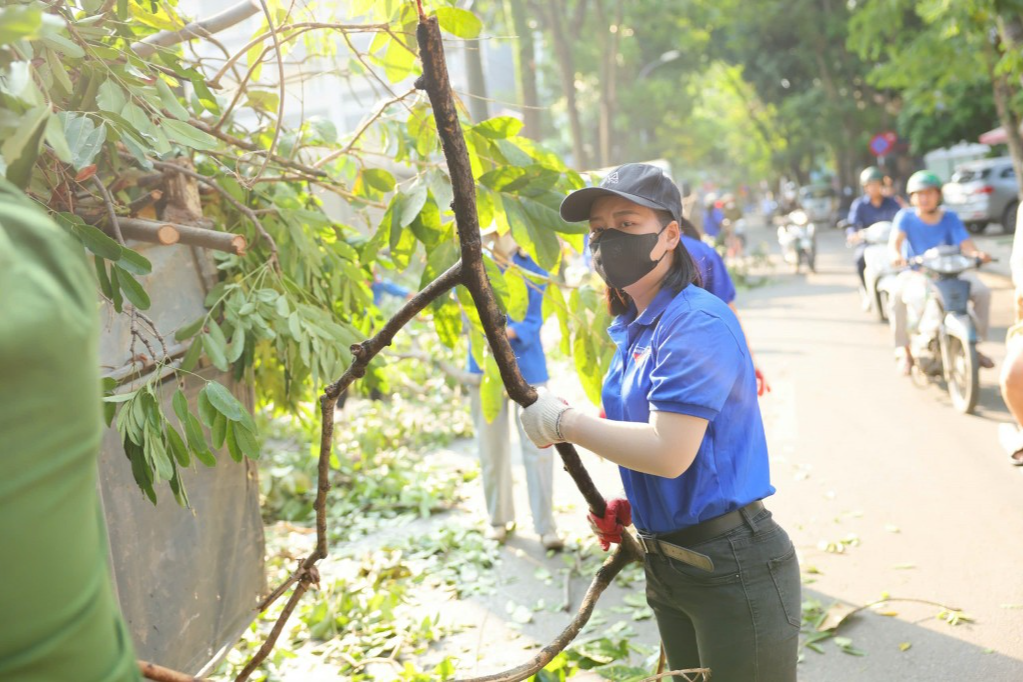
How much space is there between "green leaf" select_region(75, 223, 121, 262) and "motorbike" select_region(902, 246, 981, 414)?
748 cm

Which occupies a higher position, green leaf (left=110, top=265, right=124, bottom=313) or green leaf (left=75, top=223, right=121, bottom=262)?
green leaf (left=75, top=223, right=121, bottom=262)

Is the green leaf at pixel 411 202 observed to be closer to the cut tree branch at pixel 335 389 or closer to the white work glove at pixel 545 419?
the cut tree branch at pixel 335 389

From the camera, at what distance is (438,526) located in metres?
7.33

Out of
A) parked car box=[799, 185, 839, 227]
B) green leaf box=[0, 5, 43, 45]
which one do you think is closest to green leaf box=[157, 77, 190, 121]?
green leaf box=[0, 5, 43, 45]

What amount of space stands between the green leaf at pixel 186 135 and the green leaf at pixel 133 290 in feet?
1.27

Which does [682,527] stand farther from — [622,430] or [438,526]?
[438,526]

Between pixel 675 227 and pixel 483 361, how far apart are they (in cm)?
96

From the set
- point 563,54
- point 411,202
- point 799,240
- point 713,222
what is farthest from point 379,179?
point 563,54

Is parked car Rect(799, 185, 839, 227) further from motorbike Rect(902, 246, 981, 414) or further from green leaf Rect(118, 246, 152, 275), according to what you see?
green leaf Rect(118, 246, 152, 275)

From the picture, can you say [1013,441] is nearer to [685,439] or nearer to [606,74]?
[685,439]

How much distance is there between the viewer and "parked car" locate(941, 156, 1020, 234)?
25156 mm

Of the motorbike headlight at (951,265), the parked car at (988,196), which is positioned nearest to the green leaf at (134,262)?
the motorbike headlight at (951,265)

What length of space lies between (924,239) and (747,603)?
314 inches

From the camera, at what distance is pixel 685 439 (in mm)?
2467
